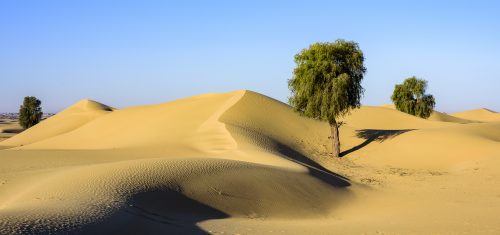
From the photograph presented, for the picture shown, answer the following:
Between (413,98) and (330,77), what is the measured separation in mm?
36794

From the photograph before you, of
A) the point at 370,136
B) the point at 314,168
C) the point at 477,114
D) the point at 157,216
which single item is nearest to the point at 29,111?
the point at 370,136

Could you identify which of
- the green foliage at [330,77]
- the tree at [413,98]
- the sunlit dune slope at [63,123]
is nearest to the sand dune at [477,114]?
the tree at [413,98]

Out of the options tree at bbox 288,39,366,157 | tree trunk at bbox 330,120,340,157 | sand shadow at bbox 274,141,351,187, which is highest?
tree at bbox 288,39,366,157

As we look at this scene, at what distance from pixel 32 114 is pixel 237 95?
44.4m

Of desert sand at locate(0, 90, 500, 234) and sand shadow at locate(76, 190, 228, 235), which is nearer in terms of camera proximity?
sand shadow at locate(76, 190, 228, 235)

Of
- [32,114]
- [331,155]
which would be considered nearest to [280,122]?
[331,155]

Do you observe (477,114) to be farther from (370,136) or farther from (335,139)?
(335,139)

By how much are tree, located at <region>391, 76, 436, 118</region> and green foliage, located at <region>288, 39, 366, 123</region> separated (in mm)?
33960

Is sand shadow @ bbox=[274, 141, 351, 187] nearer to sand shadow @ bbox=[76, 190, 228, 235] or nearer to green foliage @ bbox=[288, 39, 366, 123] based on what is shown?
green foliage @ bbox=[288, 39, 366, 123]

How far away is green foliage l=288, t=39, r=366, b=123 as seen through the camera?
27766 millimetres

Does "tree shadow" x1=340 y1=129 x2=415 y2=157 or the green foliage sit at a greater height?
the green foliage

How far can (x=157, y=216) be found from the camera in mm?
10633

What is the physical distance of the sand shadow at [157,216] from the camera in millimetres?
8695

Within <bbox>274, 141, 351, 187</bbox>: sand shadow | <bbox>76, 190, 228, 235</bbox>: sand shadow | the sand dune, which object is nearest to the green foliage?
<bbox>274, 141, 351, 187</bbox>: sand shadow
